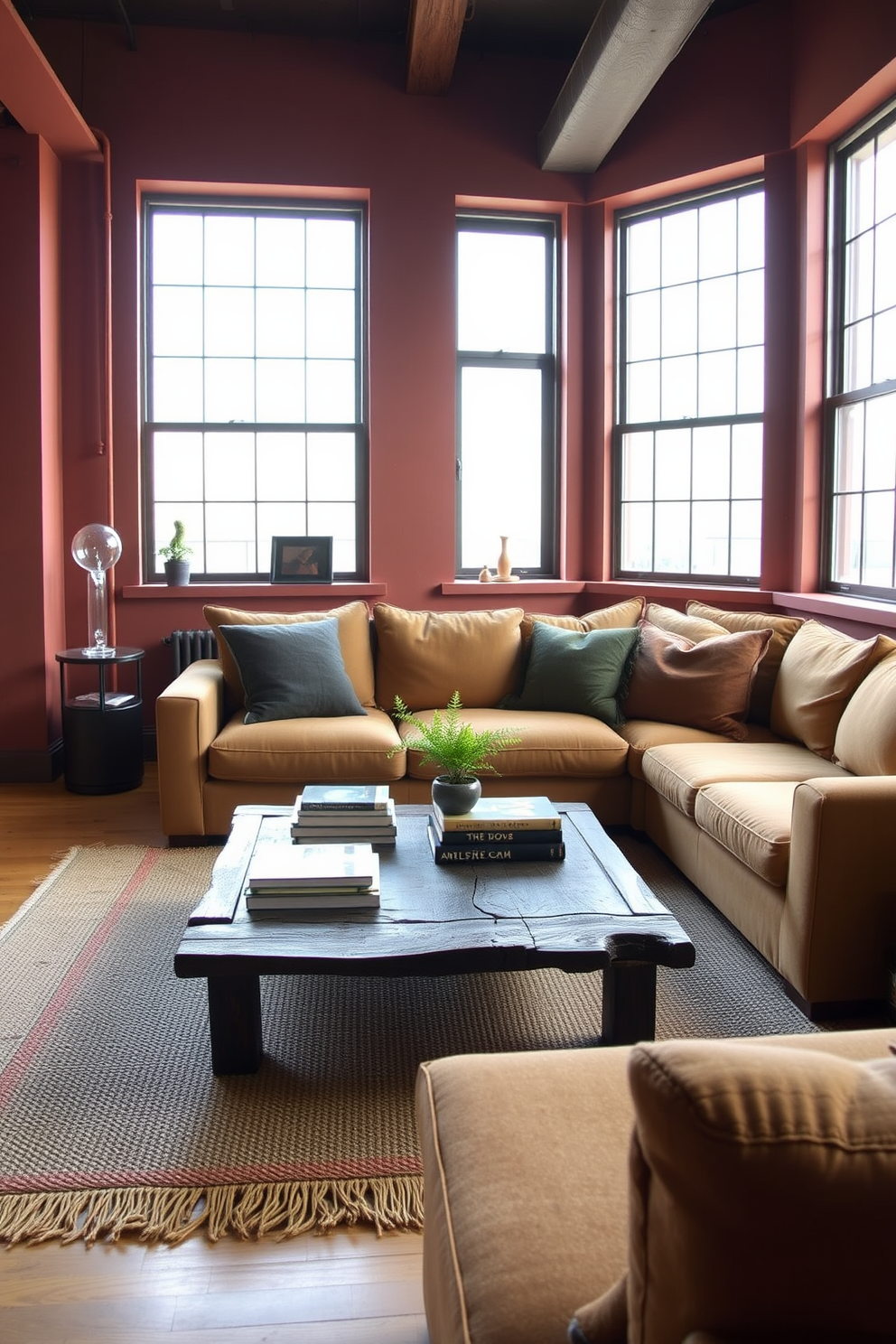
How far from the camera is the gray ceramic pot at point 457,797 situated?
2994 millimetres

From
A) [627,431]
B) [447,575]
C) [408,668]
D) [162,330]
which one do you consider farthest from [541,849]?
[162,330]

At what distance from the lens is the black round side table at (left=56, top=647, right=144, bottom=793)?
5016mm

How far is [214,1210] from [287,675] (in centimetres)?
261

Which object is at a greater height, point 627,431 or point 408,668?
point 627,431

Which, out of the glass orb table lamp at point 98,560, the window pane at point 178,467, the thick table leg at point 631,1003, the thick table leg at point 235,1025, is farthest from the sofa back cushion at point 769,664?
the window pane at point 178,467

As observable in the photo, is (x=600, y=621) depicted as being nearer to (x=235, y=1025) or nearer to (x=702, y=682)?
(x=702, y=682)

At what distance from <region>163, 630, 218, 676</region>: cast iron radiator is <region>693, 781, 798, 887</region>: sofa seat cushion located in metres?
3.01

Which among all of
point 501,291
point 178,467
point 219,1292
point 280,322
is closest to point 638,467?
point 501,291

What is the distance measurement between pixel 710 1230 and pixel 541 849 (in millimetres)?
2199

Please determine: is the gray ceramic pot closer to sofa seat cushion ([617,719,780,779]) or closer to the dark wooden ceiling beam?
sofa seat cushion ([617,719,780,779])

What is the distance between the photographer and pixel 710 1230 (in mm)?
752

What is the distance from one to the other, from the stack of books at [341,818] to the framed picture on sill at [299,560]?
2.87 m

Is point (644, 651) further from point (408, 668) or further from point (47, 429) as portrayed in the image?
point (47, 429)

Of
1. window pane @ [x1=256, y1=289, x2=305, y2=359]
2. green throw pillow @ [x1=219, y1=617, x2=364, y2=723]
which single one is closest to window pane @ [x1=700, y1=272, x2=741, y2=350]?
window pane @ [x1=256, y1=289, x2=305, y2=359]
